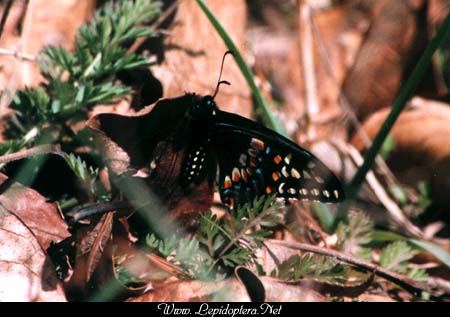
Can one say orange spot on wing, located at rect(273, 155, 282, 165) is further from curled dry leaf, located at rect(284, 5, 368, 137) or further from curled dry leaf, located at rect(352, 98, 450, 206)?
curled dry leaf, located at rect(284, 5, 368, 137)

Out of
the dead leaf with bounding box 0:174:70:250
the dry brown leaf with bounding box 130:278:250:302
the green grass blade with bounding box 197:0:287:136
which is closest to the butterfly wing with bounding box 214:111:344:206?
the green grass blade with bounding box 197:0:287:136

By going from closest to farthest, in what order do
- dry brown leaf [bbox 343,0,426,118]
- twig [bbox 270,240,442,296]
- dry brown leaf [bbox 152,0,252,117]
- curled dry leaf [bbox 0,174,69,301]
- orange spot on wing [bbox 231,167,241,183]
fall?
curled dry leaf [bbox 0,174,69,301] < twig [bbox 270,240,442,296] < orange spot on wing [bbox 231,167,241,183] < dry brown leaf [bbox 152,0,252,117] < dry brown leaf [bbox 343,0,426,118]

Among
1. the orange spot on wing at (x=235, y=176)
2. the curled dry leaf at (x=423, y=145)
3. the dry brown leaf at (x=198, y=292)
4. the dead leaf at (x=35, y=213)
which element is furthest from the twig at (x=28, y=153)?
the curled dry leaf at (x=423, y=145)

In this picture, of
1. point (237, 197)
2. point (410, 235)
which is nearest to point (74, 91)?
point (237, 197)

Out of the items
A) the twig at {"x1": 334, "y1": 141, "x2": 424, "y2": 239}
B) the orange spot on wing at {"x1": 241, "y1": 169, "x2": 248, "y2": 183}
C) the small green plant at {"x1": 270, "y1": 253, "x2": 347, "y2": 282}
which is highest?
the orange spot on wing at {"x1": 241, "y1": 169, "x2": 248, "y2": 183}

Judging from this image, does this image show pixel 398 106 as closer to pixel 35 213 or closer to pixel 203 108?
pixel 203 108

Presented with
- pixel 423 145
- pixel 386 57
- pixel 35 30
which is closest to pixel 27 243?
pixel 35 30

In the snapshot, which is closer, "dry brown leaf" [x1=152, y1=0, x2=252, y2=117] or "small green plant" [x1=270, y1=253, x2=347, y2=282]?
"small green plant" [x1=270, y1=253, x2=347, y2=282]

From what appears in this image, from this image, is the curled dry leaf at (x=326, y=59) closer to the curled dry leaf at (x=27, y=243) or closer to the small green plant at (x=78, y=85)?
the small green plant at (x=78, y=85)
